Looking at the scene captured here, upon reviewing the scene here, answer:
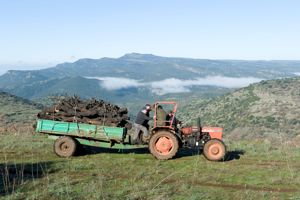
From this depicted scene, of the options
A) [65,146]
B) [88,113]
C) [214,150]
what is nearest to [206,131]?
[214,150]

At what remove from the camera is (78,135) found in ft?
50.7

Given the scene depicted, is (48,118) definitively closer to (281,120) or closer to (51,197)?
(51,197)

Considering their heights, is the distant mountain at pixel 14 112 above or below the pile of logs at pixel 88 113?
below

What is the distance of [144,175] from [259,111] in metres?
84.8

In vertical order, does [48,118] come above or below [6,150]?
above

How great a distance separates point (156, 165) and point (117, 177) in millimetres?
2144

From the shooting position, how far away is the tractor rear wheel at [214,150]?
1477cm

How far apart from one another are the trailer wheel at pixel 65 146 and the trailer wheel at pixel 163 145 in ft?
9.55

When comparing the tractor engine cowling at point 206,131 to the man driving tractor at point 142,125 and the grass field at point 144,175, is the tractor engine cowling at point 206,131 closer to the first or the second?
the grass field at point 144,175

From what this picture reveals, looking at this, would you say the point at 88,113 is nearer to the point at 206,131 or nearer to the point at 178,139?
the point at 178,139

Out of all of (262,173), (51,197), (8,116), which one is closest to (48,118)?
(51,197)

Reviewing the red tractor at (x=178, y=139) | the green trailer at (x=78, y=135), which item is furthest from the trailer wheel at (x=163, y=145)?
the green trailer at (x=78, y=135)

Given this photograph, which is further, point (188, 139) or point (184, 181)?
point (188, 139)

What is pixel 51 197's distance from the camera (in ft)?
31.6
